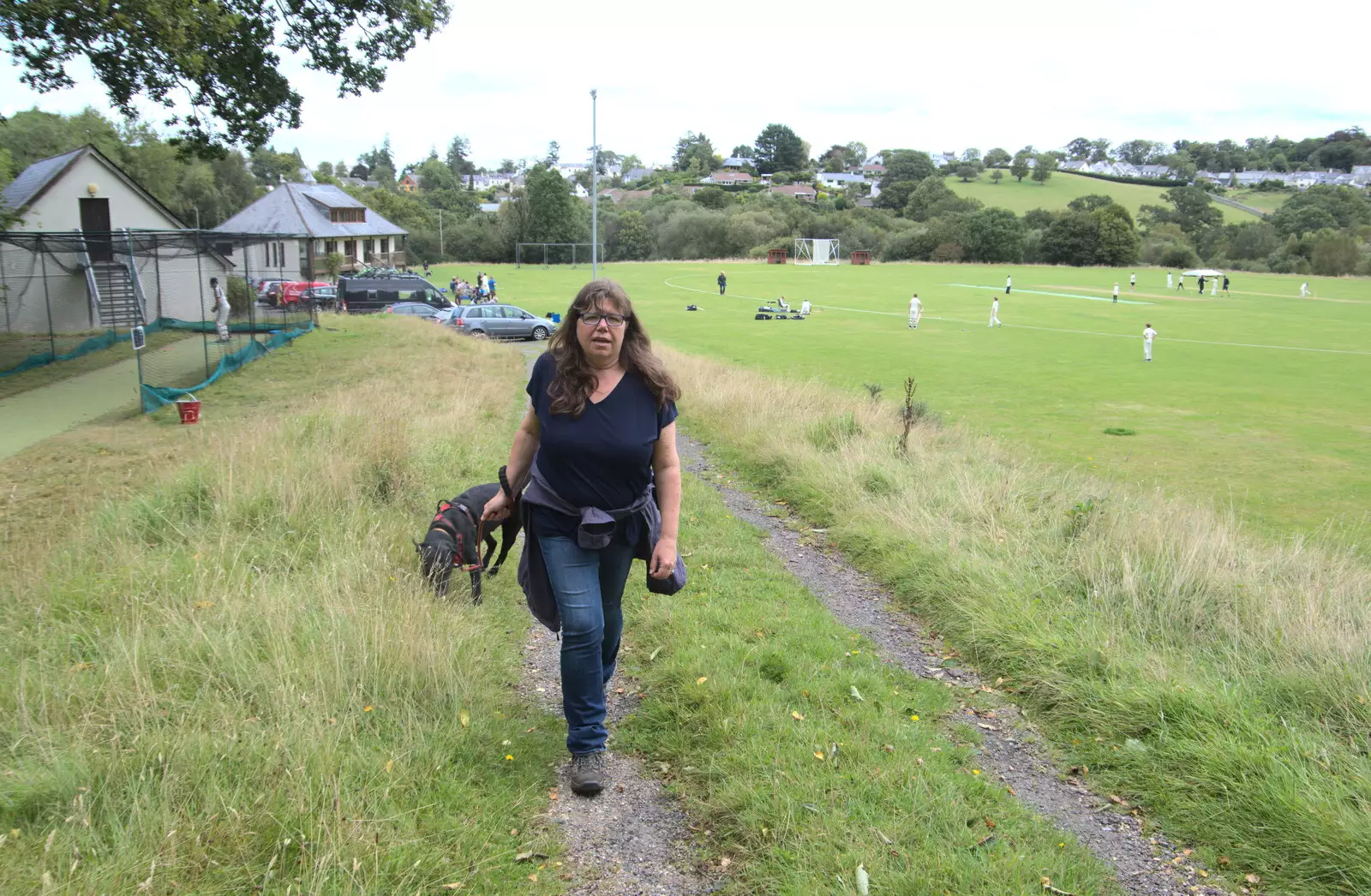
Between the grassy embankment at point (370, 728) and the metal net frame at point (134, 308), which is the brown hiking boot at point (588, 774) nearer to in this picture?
the grassy embankment at point (370, 728)

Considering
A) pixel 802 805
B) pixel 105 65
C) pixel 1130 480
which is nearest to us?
pixel 802 805

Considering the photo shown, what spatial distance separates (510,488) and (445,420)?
8911 mm

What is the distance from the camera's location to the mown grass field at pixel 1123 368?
15.9m

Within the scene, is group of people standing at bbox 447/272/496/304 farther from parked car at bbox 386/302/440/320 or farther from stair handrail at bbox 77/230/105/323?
stair handrail at bbox 77/230/105/323

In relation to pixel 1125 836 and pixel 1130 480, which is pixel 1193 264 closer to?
pixel 1130 480

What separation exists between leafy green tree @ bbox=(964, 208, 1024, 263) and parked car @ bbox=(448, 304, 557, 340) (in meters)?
82.0

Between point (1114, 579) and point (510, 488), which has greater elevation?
point (510, 488)

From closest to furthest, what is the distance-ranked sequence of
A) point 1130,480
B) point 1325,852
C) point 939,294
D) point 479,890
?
point 479,890
point 1325,852
point 1130,480
point 939,294

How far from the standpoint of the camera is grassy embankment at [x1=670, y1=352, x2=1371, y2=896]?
397cm

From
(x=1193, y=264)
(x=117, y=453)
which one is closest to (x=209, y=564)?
(x=117, y=453)

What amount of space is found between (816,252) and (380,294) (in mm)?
70839

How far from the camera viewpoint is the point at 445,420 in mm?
12867

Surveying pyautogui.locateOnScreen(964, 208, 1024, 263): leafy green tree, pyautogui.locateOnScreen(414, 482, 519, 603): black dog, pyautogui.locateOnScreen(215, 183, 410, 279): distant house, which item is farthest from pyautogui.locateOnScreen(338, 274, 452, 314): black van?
pyautogui.locateOnScreen(964, 208, 1024, 263): leafy green tree

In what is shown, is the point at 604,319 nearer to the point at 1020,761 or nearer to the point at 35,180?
the point at 1020,761
